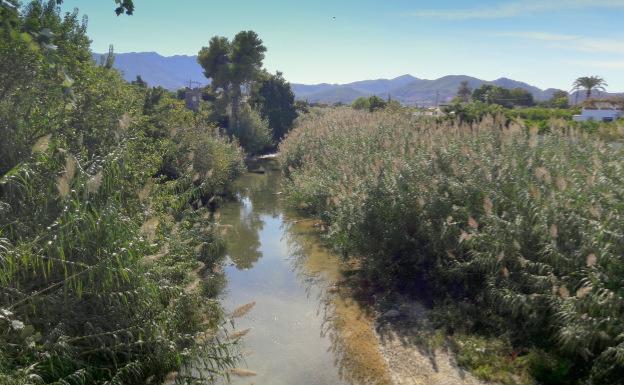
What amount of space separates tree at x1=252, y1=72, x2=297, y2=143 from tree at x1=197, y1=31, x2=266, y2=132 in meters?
1.61

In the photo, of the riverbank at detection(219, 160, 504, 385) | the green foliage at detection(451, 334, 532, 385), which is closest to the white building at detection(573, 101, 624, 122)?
the riverbank at detection(219, 160, 504, 385)

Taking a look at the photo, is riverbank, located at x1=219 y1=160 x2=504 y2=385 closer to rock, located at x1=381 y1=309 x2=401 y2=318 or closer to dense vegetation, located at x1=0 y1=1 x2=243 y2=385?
rock, located at x1=381 y1=309 x2=401 y2=318

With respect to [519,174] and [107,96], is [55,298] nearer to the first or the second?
[107,96]

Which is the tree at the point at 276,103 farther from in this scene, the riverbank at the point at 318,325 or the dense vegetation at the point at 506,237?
the dense vegetation at the point at 506,237

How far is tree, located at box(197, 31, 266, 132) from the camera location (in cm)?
3828

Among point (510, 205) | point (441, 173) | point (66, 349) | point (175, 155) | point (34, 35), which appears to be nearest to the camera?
point (34, 35)

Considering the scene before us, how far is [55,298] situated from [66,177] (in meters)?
1.34

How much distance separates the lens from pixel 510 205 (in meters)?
8.84

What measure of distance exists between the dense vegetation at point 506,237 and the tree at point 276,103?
94.3 ft

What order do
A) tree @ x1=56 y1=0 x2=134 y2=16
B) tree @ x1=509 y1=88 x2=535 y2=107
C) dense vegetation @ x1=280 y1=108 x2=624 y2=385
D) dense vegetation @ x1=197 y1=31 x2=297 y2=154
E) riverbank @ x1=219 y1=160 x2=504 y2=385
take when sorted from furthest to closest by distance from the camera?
tree @ x1=509 y1=88 x2=535 y2=107
dense vegetation @ x1=197 y1=31 x2=297 y2=154
riverbank @ x1=219 y1=160 x2=504 y2=385
dense vegetation @ x1=280 y1=108 x2=624 y2=385
tree @ x1=56 y1=0 x2=134 y2=16

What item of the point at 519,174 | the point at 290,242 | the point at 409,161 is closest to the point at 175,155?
the point at 290,242

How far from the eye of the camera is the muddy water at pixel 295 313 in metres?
7.89

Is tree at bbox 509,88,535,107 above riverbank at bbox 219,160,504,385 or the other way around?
above

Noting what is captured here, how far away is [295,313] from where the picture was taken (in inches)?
399
